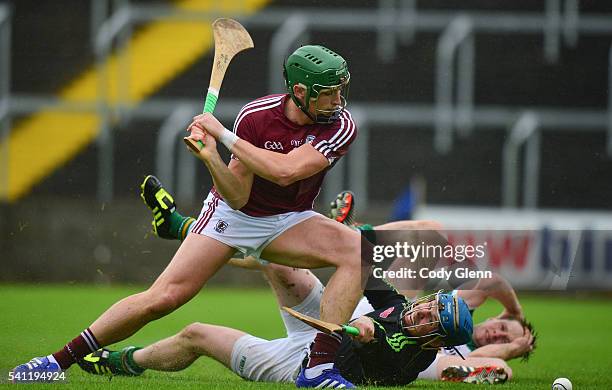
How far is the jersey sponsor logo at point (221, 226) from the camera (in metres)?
5.36

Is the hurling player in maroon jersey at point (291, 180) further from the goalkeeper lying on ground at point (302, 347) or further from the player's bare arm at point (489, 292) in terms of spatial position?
the player's bare arm at point (489, 292)

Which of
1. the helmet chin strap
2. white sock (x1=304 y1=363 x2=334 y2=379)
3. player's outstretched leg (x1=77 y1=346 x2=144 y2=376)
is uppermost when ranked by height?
the helmet chin strap

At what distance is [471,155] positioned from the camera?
41.9 feet

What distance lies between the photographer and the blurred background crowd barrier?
11.8m

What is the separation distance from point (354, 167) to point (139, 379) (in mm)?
6855

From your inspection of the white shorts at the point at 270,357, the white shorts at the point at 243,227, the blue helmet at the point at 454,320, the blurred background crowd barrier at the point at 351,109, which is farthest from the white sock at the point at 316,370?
the blurred background crowd barrier at the point at 351,109

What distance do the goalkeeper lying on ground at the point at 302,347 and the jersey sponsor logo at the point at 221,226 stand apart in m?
0.50

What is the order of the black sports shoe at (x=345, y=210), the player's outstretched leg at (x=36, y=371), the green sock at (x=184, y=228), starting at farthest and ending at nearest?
the black sports shoe at (x=345, y=210) < the green sock at (x=184, y=228) < the player's outstretched leg at (x=36, y=371)

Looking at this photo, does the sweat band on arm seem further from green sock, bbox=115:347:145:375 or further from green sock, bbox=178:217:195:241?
green sock, bbox=115:347:145:375

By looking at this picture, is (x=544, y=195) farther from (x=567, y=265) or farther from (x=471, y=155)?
(x=567, y=265)

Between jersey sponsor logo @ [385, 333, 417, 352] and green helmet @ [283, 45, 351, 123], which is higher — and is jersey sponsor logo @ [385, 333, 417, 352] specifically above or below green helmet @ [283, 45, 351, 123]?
below

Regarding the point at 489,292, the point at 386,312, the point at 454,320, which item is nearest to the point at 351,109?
the point at 489,292

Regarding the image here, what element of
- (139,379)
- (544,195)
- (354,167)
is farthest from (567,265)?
(139,379)

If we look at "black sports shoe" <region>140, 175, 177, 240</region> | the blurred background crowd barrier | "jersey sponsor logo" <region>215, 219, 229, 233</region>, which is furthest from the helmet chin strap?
the blurred background crowd barrier
